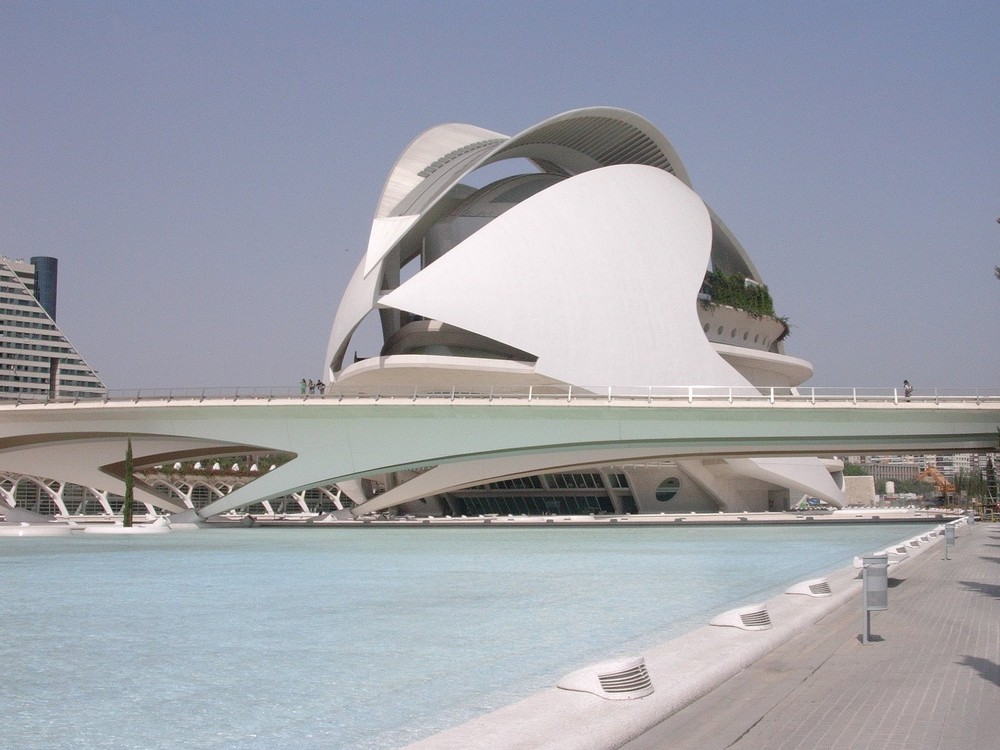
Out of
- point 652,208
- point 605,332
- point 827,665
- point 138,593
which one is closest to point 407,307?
point 605,332

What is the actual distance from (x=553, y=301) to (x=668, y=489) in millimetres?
10448

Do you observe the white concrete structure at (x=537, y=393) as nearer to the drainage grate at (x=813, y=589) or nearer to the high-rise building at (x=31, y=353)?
the drainage grate at (x=813, y=589)

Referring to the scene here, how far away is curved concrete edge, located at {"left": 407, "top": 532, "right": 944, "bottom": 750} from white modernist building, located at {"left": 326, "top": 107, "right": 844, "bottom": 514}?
28.8 metres

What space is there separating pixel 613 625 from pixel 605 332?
1240 inches

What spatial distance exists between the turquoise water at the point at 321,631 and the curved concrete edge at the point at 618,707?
95cm

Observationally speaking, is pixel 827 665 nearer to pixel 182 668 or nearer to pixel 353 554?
pixel 182 668

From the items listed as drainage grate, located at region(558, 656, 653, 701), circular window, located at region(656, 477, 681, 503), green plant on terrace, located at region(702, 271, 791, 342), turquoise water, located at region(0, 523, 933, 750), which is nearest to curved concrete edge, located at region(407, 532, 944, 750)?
drainage grate, located at region(558, 656, 653, 701)

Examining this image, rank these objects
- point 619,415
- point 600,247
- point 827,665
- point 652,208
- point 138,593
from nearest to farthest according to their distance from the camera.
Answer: point 827,665 → point 138,593 → point 619,415 → point 600,247 → point 652,208

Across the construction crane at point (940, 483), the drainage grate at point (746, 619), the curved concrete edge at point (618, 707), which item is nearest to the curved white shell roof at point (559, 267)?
the drainage grate at point (746, 619)

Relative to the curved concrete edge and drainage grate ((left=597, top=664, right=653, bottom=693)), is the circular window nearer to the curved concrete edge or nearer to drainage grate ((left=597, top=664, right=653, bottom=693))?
the curved concrete edge

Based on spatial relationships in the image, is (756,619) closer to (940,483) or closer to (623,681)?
(623,681)

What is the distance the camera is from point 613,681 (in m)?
6.43

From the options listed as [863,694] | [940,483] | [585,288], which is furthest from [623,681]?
[940,483]

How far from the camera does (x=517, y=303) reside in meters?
41.6
